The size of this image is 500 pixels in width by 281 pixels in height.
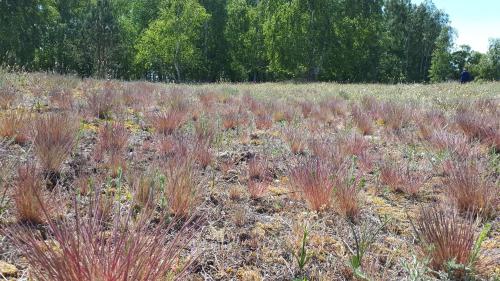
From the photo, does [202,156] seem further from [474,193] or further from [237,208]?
[474,193]

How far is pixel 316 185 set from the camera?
2.82 meters

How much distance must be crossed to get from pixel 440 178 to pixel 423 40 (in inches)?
2222

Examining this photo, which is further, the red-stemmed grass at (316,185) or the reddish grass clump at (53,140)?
the reddish grass clump at (53,140)

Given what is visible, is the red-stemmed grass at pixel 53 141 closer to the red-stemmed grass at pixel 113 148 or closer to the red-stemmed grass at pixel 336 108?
the red-stemmed grass at pixel 113 148

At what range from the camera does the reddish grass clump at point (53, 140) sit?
3072 mm

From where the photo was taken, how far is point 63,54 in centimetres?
4150

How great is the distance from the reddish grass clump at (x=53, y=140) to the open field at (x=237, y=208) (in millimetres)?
15

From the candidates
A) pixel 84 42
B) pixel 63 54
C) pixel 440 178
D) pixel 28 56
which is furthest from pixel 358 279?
pixel 63 54

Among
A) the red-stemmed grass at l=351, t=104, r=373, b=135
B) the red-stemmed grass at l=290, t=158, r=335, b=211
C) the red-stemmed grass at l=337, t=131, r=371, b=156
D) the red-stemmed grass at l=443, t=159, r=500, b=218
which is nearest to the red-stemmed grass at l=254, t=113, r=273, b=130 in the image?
the red-stemmed grass at l=351, t=104, r=373, b=135

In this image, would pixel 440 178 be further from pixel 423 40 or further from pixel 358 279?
pixel 423 40

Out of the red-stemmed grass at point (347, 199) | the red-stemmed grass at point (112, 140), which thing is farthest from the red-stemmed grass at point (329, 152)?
the red-stemmed grass at point (112, 140)

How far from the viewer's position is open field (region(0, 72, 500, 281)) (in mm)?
1609

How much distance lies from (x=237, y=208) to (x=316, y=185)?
627 mm

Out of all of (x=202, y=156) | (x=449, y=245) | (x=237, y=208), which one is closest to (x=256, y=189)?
(x=237, y=208)
